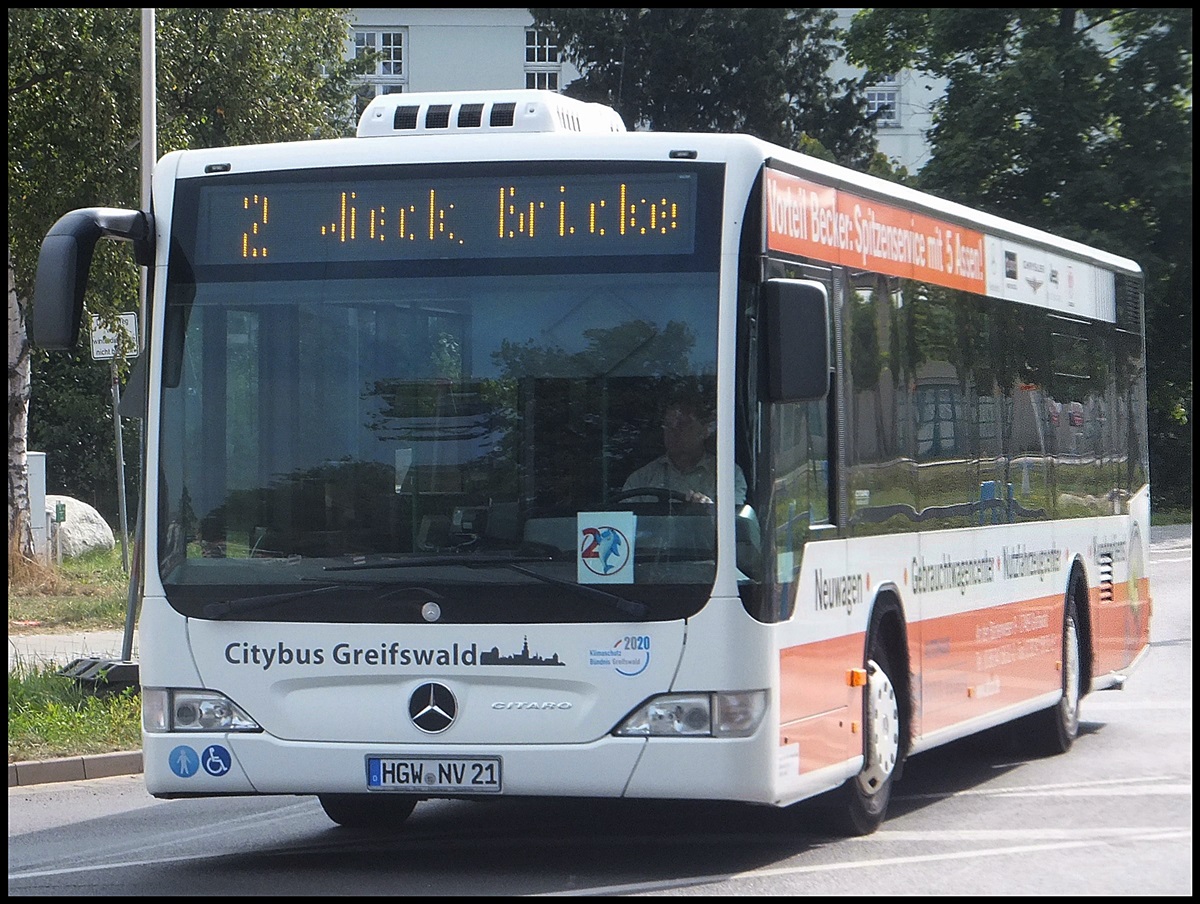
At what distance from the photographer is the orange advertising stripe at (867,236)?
8.48 metres

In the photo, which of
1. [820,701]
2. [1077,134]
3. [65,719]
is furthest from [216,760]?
[1077,134]

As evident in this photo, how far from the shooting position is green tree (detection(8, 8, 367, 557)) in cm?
2214

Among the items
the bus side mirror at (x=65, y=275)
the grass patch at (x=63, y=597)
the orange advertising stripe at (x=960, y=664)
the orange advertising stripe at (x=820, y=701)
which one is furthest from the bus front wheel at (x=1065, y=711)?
the grass patch at (x=63, y=597)

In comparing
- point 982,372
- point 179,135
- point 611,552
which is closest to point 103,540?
point 179,135

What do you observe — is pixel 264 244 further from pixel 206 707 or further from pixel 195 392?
pixel 206 707

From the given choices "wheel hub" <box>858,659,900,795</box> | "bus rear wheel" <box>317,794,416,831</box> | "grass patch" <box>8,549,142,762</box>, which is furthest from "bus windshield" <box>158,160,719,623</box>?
"grass patch" <box>8,549,142,762</box>

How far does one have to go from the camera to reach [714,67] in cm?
5519

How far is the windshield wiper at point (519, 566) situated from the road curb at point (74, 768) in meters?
4.36

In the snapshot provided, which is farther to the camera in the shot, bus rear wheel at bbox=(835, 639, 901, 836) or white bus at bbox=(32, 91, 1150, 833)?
bus rear wheel at bbox=(835, 639, 901, 836)

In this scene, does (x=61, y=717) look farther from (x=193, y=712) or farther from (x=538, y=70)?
(x=538, y=70)

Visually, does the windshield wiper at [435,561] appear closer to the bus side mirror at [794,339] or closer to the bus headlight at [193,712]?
the bus headlight at [193,712]

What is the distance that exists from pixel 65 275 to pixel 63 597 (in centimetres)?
1540

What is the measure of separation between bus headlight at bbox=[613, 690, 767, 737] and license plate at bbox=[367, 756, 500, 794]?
0.51 m

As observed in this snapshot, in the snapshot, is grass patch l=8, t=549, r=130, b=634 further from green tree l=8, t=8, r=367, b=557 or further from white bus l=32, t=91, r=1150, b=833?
white bus l=32, t=91, r=1150, b=833
